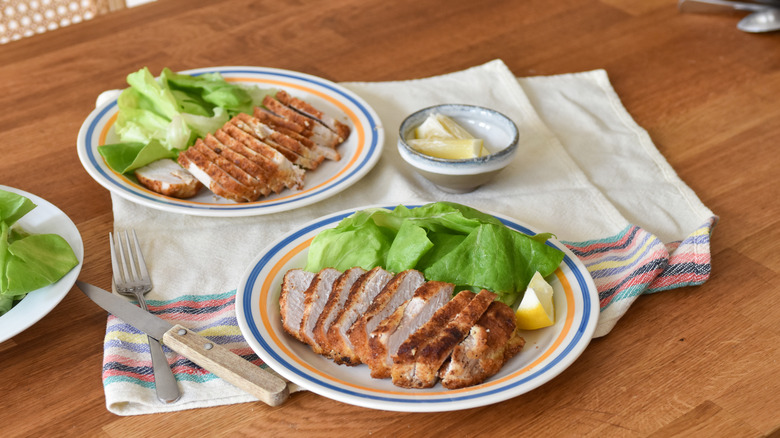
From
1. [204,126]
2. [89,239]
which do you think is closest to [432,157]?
[204,126]

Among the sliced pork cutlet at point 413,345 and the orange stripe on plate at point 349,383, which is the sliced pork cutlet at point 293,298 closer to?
the orange stripe on plate at point 349,383

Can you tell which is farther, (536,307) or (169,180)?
(169,180)

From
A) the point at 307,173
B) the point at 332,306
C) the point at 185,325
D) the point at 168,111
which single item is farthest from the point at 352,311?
the point at 168,111

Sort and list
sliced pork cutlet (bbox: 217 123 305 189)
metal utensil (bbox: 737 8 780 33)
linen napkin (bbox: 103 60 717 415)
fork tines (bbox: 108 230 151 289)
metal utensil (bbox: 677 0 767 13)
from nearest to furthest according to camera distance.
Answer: linen napkin (bbox: 103 60 717 415) < fork tines (bbox: 108 230 151 289) < sliced pork cutlet (bbox: 217 123 305 189) < metal utensil (bbox: 737 8 780 33) < metal utensil (bbox: 677 0 767 13)

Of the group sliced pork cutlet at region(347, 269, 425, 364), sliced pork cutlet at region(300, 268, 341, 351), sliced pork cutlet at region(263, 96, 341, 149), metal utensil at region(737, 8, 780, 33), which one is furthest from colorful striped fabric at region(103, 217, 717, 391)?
metal utensil at region(737, 8, 780, 33)

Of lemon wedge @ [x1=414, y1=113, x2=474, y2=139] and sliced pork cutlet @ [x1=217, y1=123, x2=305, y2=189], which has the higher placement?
lemon wedge @ [x1=414, y1=113, x2=474, y2=139]

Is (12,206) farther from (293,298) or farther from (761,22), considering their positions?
(761,22)

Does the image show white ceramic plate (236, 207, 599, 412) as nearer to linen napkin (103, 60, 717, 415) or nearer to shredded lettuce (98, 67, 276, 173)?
linen napkin (103, 60, 717, 415)
